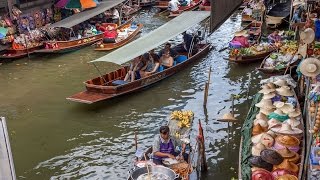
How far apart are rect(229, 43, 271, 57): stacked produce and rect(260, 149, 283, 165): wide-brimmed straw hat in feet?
29.5

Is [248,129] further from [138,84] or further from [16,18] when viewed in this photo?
[16,18]

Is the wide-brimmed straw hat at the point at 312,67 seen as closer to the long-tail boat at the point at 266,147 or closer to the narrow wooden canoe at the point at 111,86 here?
the long-tail boat at the point at 266,147

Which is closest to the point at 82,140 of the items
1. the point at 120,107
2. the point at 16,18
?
the point at 120,107

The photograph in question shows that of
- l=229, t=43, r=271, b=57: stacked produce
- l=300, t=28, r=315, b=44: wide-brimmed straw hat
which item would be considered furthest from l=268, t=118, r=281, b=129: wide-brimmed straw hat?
l=229, t=43, r=271, b=57: stacked produce

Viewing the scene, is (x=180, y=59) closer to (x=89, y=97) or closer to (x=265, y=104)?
(x=89, y=97)

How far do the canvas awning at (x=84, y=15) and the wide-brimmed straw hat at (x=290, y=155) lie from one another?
43.2 feet

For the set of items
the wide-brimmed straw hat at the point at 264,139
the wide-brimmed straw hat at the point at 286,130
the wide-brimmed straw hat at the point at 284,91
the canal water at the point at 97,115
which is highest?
the wide-brimmed straw hat at the point at 284,91

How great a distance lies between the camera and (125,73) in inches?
583

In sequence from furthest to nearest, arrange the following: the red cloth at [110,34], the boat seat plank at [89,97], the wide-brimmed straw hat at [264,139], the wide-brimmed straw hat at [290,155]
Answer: the red cloth at [110,34] → the boat seat plank at [89,97] → the wide-brimmed straw hat at [264,139] → the wide-brimmed straw hat at [290,155]

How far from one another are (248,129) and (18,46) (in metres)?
12.9

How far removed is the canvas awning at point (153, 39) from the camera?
13.7 m

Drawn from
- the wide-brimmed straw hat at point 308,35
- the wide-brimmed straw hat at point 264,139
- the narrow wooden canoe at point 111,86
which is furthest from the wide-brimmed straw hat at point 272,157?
the narrow wooden canoe at point 111,86

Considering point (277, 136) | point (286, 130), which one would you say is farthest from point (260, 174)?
point (286, 130)

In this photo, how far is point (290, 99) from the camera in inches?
420
